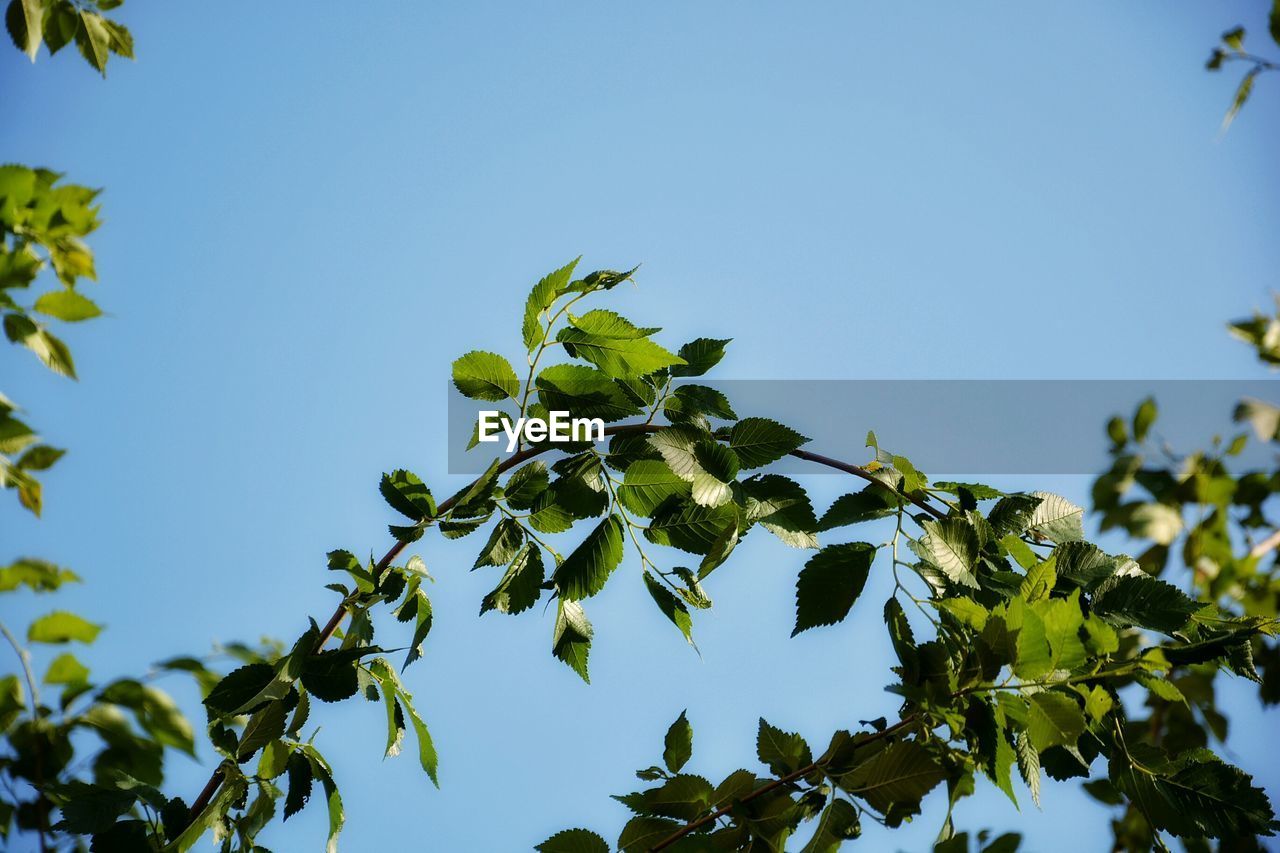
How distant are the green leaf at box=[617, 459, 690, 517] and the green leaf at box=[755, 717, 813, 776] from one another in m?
0.27

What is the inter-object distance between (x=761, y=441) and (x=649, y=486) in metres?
0.14

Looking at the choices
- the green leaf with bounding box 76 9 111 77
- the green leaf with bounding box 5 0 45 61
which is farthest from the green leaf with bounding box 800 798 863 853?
the green leaf with bounding box 76 9 111 77

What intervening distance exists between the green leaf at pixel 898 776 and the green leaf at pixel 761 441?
1.12 feet

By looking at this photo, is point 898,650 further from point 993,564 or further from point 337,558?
point 337,558

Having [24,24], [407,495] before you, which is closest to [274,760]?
[407,495]

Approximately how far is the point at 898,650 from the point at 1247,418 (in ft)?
3.41

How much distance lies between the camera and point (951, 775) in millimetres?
810

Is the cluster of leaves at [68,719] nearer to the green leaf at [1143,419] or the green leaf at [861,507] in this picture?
the green leaf at [861,507]

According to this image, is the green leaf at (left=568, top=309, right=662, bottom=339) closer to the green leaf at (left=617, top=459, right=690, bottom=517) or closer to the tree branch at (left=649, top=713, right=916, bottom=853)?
the green leaf at (left=617, top=459, right=690, bottom=517)

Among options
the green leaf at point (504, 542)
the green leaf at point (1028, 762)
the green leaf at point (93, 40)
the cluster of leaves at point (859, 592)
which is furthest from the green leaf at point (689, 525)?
the green leaf at point (93, 40)

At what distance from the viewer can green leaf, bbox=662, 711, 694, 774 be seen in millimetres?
970

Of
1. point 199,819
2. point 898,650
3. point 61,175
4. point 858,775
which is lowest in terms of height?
point 199,819

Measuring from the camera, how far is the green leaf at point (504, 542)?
1.04 metres

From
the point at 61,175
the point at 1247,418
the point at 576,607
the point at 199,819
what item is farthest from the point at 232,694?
the point at 1247,418
